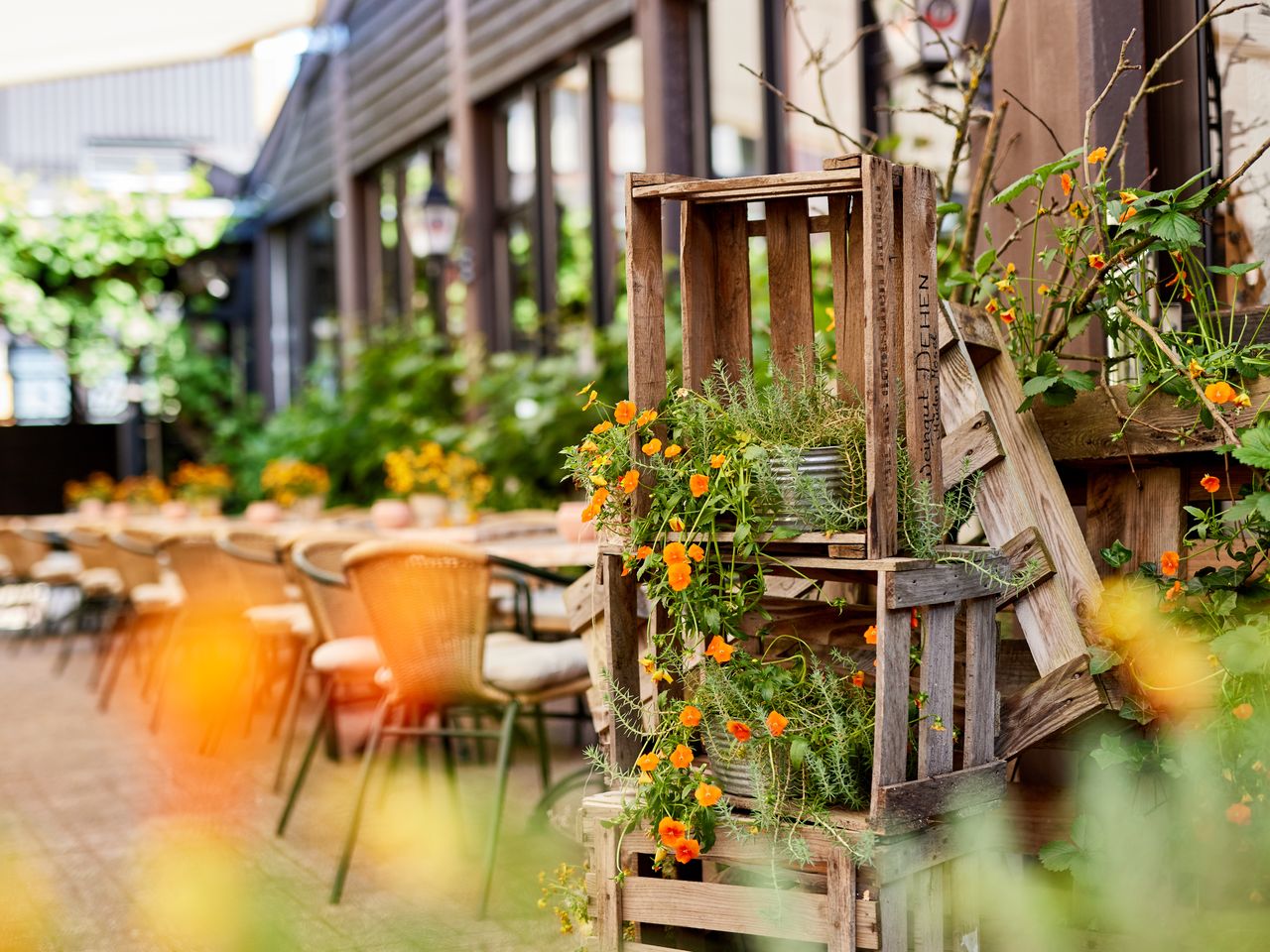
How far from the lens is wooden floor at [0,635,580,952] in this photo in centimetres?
294

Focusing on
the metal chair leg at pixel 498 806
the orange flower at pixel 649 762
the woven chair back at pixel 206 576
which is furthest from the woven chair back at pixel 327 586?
the orange flower at pixel 649 762

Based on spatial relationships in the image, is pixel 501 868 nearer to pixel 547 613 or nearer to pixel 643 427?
pixel 547 613

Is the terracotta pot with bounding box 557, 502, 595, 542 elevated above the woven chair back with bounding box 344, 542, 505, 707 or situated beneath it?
elevated above

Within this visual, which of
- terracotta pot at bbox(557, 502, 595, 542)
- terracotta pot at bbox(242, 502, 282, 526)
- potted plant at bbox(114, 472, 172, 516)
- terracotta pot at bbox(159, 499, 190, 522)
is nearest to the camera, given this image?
terracotta pot at bbox(557, 502, 595, 542)

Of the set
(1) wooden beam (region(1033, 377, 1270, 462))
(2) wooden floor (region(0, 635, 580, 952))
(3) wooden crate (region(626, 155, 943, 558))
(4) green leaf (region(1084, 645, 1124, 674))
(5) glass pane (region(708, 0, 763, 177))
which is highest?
(5) glass pane (region(708, 0, 763, 177))

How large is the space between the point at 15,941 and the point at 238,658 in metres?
2.95

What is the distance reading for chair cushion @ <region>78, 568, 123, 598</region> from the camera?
284 inches

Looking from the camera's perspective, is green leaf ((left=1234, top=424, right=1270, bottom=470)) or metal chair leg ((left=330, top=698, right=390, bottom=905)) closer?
green leaf ((left=1234, top=424, right=1270, bottom=470))

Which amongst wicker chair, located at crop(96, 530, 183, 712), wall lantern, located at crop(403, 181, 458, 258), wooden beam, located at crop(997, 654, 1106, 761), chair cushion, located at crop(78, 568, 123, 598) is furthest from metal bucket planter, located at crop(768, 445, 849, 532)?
wall lantern, located at crop(403, 181, 458, 258)

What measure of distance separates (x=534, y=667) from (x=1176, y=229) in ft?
5.83

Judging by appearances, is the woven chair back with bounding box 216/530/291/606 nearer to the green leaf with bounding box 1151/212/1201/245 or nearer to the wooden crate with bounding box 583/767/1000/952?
the wooden crate with bounding box 583/767/1000/952

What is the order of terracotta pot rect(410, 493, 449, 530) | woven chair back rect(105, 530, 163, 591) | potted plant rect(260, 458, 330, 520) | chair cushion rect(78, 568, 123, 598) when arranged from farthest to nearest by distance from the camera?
chair cushion rect(78, 568, 123, 598) → potted plant rect(260, 458, 330, 520) → woven chair back rect(105, 530, 163, 591) → terracotta pot rect(410, 493, 449, 530)

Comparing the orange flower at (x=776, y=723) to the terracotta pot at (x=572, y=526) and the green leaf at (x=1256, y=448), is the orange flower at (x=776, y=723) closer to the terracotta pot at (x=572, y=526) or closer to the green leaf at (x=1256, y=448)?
the green leaf at (x=1256, y=448)

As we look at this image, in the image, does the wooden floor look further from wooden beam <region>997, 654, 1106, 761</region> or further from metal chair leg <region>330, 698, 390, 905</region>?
wooden beam <region>997, 654, 1106, 761</region>
